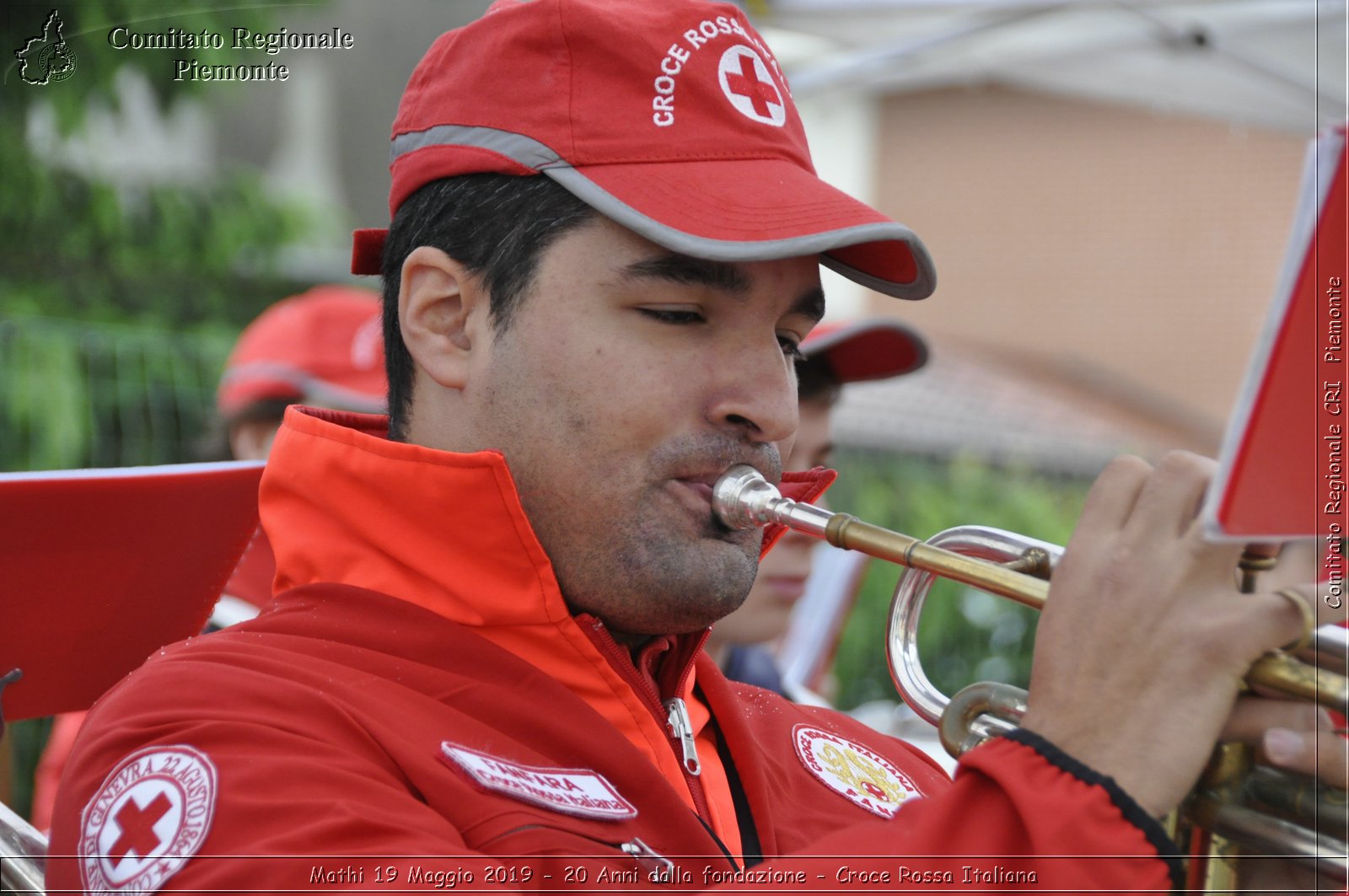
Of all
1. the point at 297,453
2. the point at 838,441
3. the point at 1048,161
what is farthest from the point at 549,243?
the point at 1048,161

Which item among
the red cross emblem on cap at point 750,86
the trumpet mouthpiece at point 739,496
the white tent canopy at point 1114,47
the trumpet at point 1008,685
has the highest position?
the white tent canopy at point 1114,47

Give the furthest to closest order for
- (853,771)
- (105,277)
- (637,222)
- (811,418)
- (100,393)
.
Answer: (105,277)
(100,393)
(811,418)
(853,771)
(637,222)

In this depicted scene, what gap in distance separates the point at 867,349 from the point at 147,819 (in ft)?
9.06

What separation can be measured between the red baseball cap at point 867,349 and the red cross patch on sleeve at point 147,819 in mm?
2507

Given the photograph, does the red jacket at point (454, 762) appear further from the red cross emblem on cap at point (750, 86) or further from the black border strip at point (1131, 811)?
the red cross emblem on cap at point (750, 86)

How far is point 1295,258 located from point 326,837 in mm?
979

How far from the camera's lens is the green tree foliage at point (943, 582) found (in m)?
6.64

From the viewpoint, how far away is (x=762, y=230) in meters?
1.81

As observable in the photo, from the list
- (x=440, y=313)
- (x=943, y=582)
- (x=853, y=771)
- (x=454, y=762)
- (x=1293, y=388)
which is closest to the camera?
(x=1293, y=388)

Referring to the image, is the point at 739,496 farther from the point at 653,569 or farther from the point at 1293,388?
the point at 1293,388

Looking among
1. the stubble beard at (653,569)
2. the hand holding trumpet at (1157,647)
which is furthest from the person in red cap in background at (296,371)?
the hand holding trumpet at (1157,647)

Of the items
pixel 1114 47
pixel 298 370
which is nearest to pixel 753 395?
pixel 298 370

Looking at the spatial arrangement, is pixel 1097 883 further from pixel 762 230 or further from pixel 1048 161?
pixel 1048 161
